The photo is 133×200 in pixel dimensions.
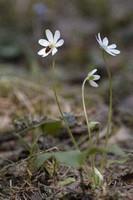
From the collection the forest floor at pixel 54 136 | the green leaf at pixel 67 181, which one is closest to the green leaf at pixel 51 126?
the forest floor at pixel 54 136

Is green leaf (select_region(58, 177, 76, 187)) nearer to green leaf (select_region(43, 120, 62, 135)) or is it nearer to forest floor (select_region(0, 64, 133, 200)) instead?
forest floor (select_region(0, 64, 133, 200))

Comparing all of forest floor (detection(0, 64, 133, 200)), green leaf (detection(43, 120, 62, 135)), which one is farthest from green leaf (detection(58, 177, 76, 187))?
green leaf (detection(43, 120, 62, 135))

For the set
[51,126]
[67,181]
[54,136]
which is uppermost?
[54,136]

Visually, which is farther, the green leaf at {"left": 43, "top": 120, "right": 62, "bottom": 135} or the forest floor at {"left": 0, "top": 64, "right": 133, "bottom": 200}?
the green leaf at {"left": 43, "top": 120, "right": 62, "bottom": 135}

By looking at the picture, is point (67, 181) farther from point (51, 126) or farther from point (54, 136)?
point (54, 136)

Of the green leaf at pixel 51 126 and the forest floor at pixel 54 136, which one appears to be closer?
the forest floor at pixel 54 136

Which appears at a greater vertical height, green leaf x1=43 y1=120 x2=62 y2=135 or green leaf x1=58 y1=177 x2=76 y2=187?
green leaf x1=43 y1=120 x2=62 y2=135

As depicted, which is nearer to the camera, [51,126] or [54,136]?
[51,126]

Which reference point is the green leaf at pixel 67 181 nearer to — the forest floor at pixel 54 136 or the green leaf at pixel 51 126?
the forest floor at pixel 54 136

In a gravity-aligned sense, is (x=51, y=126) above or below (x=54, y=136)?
below

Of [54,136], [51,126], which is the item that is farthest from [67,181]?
[54,136]

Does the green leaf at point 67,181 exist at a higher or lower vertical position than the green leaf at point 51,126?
lower
